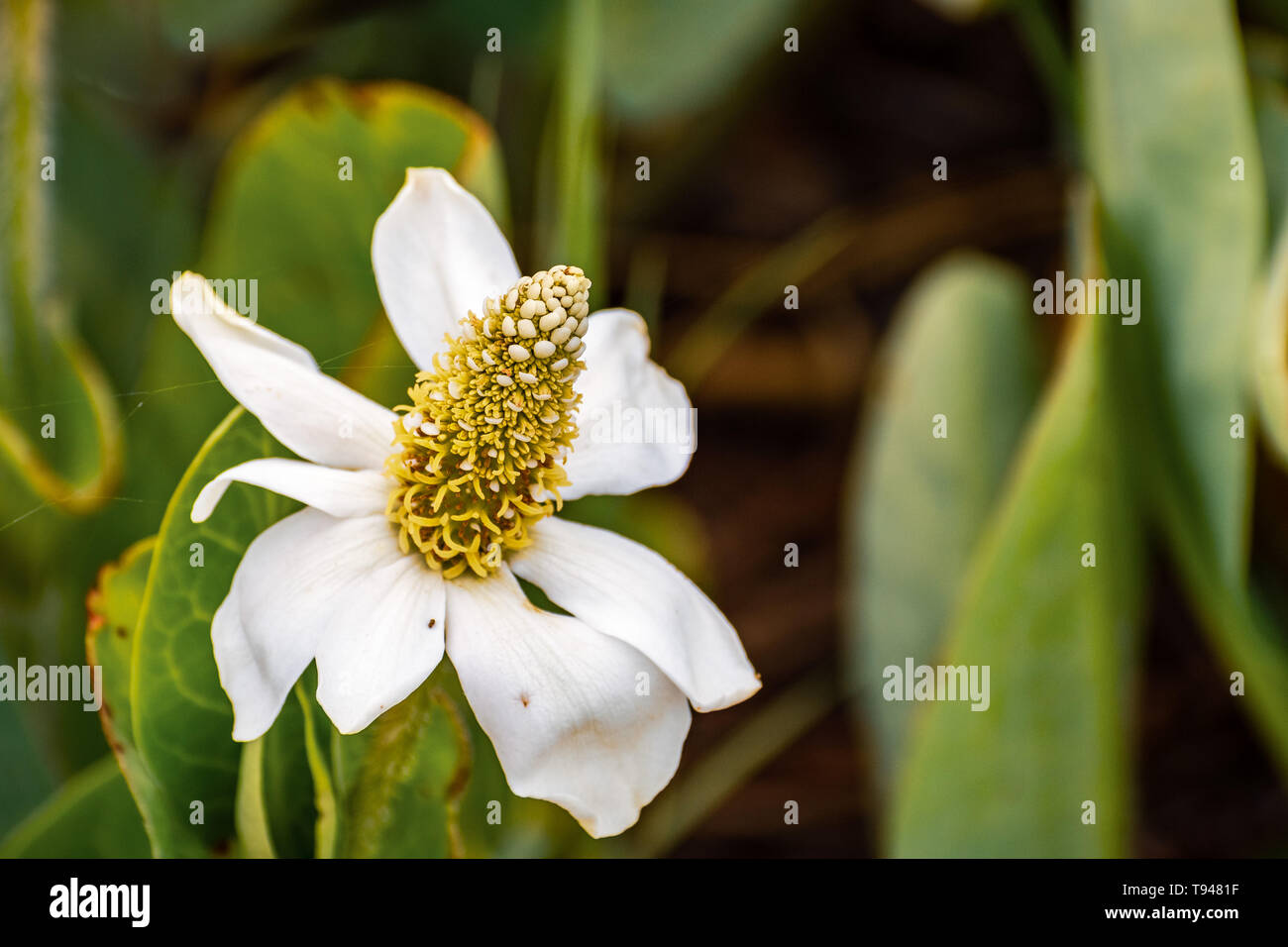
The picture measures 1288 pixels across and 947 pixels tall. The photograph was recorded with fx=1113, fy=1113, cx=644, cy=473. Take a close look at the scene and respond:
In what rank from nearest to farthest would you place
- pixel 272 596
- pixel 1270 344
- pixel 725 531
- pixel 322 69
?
pixel 272 596
pixel 1270 344
pixel 322 69
pixel 725 531

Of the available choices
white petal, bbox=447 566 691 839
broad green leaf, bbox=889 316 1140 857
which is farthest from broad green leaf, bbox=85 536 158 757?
broad green leaf, bbox=889 316 1140 857

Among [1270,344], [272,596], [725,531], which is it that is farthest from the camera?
[725,531]

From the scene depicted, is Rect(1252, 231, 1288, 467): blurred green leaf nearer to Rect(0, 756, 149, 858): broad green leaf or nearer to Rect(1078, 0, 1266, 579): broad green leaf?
Rect(1078, 0, 1266, 579): broad green leaf

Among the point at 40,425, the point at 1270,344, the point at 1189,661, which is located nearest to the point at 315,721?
the point at 40,425

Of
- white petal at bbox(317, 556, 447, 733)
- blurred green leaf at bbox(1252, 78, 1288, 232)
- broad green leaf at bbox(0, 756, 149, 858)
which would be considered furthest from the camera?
blurred green leaf at bbox(1252, 78, 1288, 232)

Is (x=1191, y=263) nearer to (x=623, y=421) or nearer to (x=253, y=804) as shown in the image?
(x=623, y=421)

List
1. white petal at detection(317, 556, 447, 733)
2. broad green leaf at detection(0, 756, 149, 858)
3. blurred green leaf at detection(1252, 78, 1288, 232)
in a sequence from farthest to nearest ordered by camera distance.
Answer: blurred green leaf at detection(1252, 78, 1288, 232), broad green leaf at detection(0, 756, 149, 858), white petal at detection(317, 556, 447, 733)

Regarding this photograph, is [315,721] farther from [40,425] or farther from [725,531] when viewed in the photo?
[725,531]
